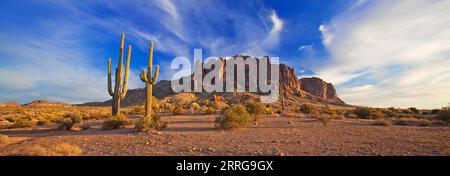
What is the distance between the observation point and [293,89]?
95875 millimetres

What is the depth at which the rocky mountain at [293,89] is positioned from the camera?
254 ft

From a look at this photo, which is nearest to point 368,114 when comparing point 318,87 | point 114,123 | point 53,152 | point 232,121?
point 232,121

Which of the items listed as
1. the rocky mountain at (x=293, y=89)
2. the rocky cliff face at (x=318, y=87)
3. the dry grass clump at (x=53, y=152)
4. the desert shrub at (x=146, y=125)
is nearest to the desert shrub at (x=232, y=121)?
the desert shrub at (x=146, y=125)

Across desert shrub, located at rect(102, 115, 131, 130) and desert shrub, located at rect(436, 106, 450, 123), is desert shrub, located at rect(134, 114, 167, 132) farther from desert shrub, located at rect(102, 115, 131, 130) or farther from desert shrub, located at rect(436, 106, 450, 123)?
desert shrub, located at rect(436, 106, 450, 123)

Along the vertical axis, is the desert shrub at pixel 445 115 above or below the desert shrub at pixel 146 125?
above

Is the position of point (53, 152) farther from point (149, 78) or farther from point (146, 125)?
point (149, 78)

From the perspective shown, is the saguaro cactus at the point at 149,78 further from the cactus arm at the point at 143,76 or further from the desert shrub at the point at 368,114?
the desert shrub at the point at 368,114

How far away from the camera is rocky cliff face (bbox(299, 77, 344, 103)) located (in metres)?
110

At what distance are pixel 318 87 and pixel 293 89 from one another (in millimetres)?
22749

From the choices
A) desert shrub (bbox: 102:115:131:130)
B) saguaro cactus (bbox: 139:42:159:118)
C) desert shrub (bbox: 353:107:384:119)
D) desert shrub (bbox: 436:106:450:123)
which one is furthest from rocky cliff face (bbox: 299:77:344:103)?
desert shrub (bbox: 102:115:131:130)
